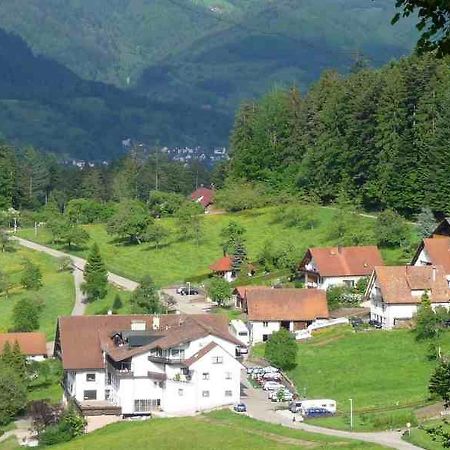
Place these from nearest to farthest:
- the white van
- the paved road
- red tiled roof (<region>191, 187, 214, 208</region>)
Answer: the paved road < the white van < red tiled roof (<region>191, 187, 214, 208</region>)

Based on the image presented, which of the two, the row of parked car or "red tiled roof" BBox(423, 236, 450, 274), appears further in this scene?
"red tiled roof" BBox(423, 236, 450, 274)

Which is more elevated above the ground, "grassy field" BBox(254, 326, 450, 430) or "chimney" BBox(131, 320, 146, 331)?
"chimney" BBox(131, 320, 146, 331)

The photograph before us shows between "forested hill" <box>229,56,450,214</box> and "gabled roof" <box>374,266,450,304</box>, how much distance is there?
45.6ft

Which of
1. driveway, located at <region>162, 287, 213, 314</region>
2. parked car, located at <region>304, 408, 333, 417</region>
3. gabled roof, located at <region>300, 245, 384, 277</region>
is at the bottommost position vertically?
parked car, located at <region>304, 408, 333, 417</region>

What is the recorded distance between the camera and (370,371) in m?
53.7

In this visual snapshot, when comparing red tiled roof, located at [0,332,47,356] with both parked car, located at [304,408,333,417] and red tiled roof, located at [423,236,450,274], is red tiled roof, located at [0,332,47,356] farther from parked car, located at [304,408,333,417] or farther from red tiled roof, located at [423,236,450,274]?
red tiled roof, located at [423,236,450,274]

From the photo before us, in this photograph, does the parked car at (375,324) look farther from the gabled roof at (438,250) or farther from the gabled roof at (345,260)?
the gabled roof at (345,260)

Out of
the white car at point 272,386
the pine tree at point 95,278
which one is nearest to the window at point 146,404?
the white car at point 272,386

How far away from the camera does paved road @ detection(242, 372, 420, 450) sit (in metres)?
43.3

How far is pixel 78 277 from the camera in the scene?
7938 cm

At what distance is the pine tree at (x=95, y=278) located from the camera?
239 ft

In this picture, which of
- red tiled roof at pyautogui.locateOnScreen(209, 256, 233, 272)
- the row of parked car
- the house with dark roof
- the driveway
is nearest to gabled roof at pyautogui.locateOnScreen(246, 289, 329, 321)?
the driveway

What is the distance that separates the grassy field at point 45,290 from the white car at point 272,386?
1633 centimetres

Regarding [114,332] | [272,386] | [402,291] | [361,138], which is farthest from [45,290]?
[361,138]
